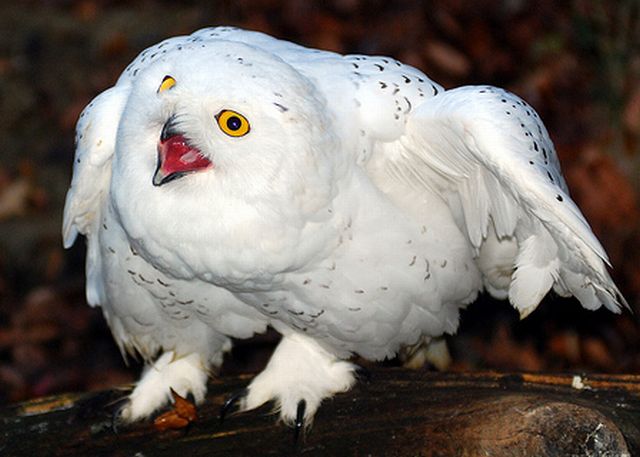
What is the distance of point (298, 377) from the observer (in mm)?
3941

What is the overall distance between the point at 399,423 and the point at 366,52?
12.2ft

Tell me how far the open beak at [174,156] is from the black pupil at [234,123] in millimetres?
120

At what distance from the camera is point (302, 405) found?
3.84 m

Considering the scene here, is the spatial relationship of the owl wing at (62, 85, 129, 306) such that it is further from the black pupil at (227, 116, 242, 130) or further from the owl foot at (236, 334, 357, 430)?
the owl foot at (236, 334, 357, 430)

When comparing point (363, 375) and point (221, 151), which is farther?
point (363, 375)

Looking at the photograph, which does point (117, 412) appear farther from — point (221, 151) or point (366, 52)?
point (366, 52)

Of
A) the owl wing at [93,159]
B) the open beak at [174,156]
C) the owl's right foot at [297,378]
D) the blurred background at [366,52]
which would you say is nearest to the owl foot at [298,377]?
the owl's right foot at [297,378]

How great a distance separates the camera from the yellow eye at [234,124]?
10.4 feet

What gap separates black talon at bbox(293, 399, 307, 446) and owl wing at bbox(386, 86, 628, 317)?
777mm

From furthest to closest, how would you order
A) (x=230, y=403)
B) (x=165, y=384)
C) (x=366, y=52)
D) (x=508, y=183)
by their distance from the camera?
(x=366, y=52) → (x=165, y=384) → (x=230, y=403) → (x=508, y=183)

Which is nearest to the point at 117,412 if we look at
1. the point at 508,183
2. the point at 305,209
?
the point at 305,209

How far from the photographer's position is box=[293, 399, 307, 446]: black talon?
373 cm

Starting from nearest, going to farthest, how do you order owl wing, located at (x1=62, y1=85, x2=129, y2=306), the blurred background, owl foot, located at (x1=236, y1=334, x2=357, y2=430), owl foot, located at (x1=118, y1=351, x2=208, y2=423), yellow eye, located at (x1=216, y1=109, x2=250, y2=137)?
yellow eye, located at (x1=216, y1=109, x2=250, y2=137), owl wing, located at (x1=62, y1=85, x2=129, y2=306), owl foot, located at (x1=236, y1=334, x2=357, y2=430), owl foot, located at (x1=118, y1=351, x2=208, y2=423), the blurred background

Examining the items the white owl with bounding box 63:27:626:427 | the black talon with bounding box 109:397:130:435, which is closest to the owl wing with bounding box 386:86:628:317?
the white owl with bounding box 63:27:626:427
